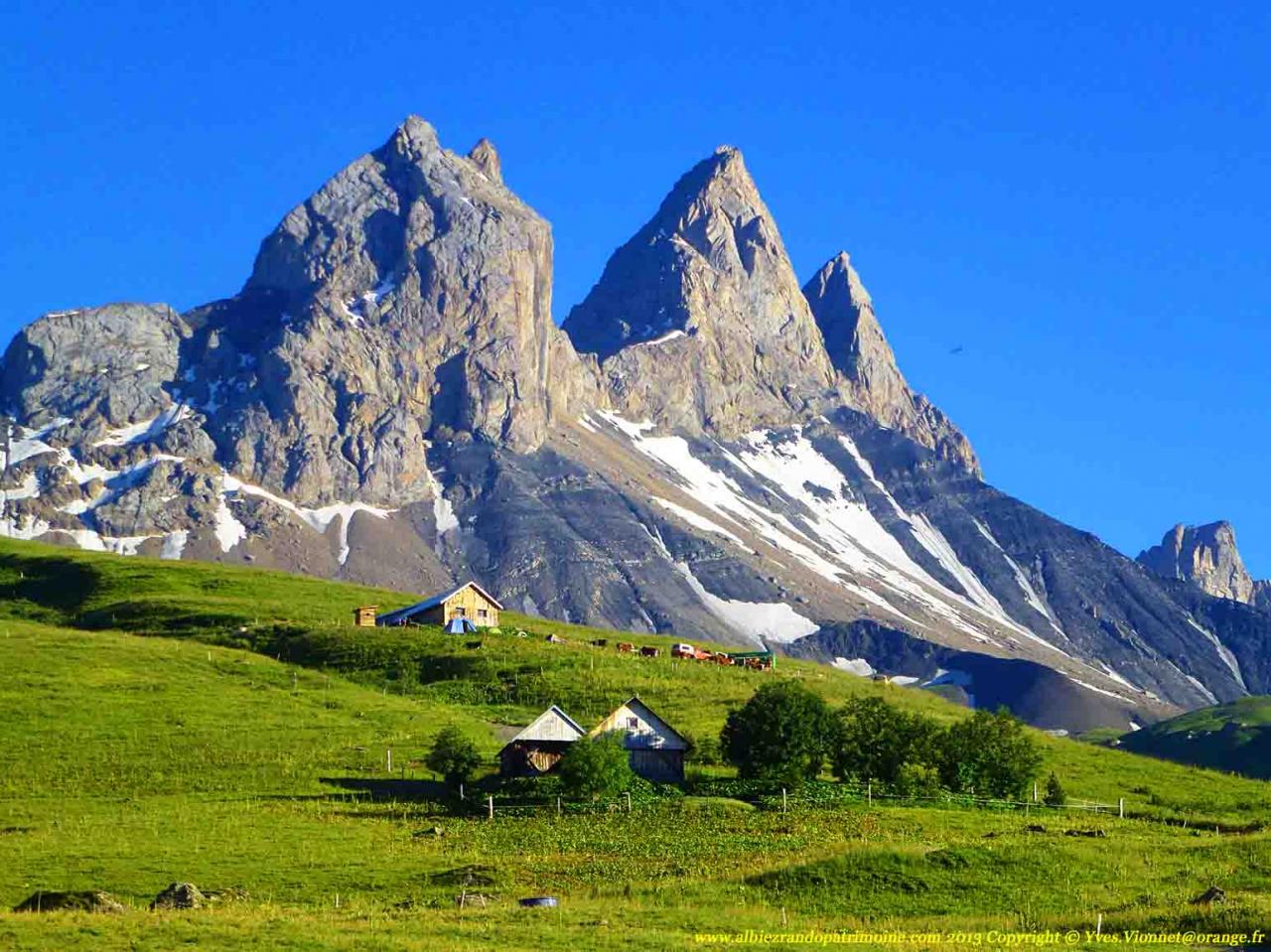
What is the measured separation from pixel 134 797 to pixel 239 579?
82739 millimetres

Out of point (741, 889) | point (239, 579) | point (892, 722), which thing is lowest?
point (741, 889)

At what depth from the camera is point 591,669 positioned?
117 meters

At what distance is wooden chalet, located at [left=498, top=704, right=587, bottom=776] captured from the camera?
3312 inches

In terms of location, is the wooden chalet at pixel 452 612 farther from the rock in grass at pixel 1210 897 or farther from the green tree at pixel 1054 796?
the rock in grass at pixel 1210 897

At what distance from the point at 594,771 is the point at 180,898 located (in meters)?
26.4

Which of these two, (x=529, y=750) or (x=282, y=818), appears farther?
(x=529, y=750)

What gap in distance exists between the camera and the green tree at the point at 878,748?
283 feet

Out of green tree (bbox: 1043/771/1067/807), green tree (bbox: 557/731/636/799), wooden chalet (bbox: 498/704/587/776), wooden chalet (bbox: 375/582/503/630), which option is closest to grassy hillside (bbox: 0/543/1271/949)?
green tree (bbox: 557/731/636/799)

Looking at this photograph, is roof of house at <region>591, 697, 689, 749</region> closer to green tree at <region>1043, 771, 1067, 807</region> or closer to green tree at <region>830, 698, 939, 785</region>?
green tree at <region>830, 698, 939, 785</region>

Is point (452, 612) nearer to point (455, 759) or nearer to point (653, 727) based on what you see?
point (653, 727)

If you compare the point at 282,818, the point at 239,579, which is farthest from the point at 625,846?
the point at 239,579

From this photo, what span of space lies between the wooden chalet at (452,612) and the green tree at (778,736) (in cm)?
5223

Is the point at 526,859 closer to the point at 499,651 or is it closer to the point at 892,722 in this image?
the point at 892,722

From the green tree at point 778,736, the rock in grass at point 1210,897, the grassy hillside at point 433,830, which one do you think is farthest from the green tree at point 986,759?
the rock in grass at point 1210,897
